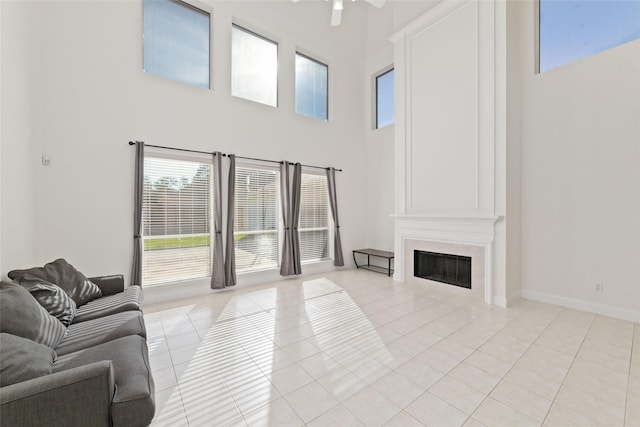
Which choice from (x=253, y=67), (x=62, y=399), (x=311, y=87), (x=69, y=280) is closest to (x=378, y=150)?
(x=311, y=87)

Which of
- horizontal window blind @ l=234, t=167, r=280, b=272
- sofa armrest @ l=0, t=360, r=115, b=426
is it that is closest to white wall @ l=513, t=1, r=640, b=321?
horizontal window blind @ l=234, t=167, r=280, b=272

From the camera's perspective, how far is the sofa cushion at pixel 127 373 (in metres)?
1.31

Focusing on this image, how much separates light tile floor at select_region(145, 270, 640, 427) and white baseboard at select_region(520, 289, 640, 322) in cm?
15

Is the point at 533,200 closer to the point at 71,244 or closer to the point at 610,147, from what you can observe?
the point at 610,147

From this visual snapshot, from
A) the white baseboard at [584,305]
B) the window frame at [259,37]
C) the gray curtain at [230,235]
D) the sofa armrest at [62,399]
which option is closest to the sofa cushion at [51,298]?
the sofa armrest at [62,399]

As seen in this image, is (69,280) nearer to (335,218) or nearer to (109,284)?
(109,284)

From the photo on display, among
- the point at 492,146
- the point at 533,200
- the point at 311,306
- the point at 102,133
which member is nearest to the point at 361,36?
the point at 492,146

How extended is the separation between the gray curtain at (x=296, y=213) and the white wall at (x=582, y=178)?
3774 mm

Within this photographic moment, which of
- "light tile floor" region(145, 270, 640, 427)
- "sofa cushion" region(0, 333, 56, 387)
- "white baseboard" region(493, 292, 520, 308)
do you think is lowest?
"light tile floor" region(145, 270, 640, 427)

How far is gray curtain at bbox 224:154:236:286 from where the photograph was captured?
450 centimetres

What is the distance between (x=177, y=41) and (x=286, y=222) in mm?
3506

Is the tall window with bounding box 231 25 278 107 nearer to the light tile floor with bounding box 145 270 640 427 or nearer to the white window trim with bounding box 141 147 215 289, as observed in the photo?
the white window trim with bounding box 141 147 215 289

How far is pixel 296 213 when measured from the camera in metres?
5.33

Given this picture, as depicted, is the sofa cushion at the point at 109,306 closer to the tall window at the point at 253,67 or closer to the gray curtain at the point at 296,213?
the gray curtain at the point at 296,213
